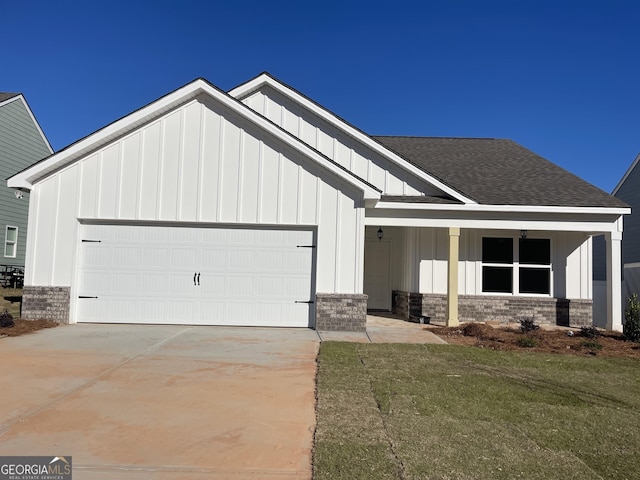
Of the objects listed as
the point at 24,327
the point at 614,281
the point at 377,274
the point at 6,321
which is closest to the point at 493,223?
the point at 614,281

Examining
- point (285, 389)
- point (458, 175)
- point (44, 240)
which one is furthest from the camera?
point (458, 175)

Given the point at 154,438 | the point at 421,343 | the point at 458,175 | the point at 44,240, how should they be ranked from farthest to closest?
the point at 458,175
the point at 44,240
the point at 421,343
the point at 154,438

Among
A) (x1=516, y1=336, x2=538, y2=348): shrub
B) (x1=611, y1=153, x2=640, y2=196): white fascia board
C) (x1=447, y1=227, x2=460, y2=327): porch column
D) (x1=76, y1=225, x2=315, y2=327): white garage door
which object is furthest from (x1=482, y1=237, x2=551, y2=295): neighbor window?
(x1=611, y1=153, x2=640, y2=196): white fascia board

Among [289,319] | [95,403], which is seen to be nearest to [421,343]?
[289,319]

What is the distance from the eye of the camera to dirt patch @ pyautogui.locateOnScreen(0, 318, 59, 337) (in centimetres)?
885

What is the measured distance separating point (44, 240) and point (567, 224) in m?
12.4

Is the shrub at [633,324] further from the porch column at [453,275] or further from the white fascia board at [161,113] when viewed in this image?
the white fascia board at [161,113]

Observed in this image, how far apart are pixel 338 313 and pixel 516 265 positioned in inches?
229

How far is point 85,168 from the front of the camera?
1031 centimetres

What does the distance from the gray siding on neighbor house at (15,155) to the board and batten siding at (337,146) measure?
13.5 m

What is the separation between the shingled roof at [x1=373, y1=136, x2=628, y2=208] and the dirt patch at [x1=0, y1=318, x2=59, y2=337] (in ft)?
31.3

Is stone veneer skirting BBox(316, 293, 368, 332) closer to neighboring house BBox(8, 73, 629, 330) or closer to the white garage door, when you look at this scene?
neighboring house BBox(8, 73, 629, 330)

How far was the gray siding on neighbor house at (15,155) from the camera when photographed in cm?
2034

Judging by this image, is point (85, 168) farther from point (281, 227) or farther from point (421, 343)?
point (421, 343)
